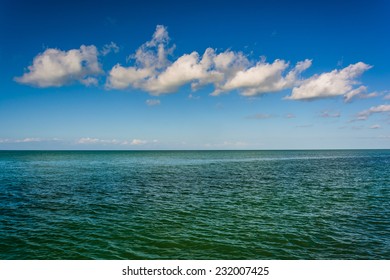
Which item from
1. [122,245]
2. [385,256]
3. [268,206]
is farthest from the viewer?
[268,206]

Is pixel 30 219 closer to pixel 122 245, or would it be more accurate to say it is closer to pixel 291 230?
pixel 122 245

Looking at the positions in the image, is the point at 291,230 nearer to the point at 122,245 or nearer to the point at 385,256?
the point at 385,256

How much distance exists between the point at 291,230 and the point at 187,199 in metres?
13.6

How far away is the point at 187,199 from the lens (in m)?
30.8

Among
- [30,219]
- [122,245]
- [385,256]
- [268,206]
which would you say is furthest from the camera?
A: [268,206]

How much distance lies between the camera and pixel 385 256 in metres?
15.6

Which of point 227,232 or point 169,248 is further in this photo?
point 227,232

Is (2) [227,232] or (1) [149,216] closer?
(2) [227,232]

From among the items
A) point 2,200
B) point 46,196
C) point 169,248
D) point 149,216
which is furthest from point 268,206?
point 2,200

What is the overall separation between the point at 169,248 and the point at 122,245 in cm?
300

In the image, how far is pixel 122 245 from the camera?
1698cm

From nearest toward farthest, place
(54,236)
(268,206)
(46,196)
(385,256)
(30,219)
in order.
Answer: (385,256) < (54,236) < (30,219) < (268,206) < (46,196)

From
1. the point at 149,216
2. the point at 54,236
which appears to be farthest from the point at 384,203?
the point at 54,236

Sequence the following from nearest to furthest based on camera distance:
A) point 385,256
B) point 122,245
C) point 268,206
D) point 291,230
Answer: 1. point 385,256
2. point 122,245
3. point 291,230
4. point 268,206
